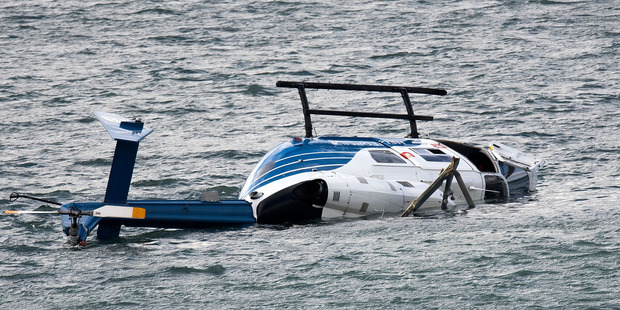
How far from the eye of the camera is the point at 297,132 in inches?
1151

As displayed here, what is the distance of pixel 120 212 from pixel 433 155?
24.1 ft

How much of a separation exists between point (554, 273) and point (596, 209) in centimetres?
495

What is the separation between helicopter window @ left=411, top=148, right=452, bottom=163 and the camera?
67.7 ft

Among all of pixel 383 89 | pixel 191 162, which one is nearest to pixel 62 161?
pixel 191 162

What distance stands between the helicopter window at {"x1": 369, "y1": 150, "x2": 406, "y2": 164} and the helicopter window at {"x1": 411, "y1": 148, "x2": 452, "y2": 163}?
667 millimetres

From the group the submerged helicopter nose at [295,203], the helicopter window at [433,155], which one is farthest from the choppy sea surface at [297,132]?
the helicopter window at [433,155]

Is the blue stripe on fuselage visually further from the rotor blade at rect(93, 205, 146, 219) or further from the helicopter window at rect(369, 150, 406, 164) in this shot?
the rotor blade at rect(93, 205, 146, 219)

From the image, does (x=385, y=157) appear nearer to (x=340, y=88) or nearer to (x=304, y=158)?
(x=304, y=158)

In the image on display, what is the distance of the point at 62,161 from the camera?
85.3ft

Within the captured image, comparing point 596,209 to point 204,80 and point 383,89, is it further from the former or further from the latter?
point 204,80

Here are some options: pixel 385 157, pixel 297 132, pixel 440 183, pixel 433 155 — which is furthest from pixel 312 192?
pixel 297 132

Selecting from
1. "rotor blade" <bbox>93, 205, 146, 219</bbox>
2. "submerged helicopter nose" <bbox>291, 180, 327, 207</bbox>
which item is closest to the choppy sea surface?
"submerged helicopter nose" <bbox>291, 180, 327, 207</bbox>

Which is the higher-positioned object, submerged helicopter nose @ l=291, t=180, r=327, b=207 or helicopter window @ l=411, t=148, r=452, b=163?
helicopter window @ l=411, t=148, r=452, b=163

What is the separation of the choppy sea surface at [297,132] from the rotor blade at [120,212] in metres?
0.72
